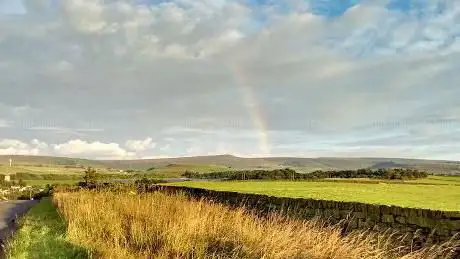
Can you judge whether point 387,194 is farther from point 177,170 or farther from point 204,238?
point 177,170

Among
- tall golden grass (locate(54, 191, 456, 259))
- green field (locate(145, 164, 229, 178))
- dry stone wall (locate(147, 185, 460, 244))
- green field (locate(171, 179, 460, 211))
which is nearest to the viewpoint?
tall golden grass (locate(54, 191, 456, 259))

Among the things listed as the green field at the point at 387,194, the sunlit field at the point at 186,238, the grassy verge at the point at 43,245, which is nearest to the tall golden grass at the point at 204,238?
the sunlit field at the point at 186,238

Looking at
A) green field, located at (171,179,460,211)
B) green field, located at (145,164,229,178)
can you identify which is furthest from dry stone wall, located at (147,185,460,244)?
green field, located at (145,164,229,178)

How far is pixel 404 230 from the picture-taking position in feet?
37.8

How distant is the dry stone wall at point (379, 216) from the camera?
10633 millimetres

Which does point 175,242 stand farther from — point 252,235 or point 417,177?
point 417,177

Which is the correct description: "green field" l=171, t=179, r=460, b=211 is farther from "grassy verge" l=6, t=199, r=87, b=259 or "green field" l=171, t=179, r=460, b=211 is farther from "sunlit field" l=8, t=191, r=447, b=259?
"grassy verge" l=6, t=199, r=87, b=259

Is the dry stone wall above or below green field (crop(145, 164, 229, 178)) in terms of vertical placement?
above

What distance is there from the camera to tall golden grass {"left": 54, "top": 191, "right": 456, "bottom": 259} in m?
8.95

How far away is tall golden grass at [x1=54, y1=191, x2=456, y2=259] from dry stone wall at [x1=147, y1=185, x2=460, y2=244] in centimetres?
57

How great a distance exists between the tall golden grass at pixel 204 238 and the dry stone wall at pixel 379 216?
1.86ft

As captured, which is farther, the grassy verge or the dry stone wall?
the grassy verge

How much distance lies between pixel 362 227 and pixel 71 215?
8.66 metres

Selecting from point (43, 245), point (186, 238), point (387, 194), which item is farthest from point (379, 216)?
point (43, 245)
